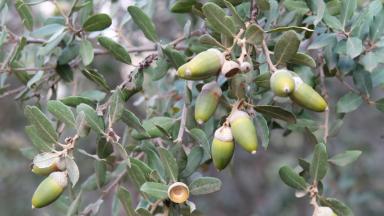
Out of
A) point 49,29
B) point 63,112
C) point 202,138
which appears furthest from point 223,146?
point 49,29

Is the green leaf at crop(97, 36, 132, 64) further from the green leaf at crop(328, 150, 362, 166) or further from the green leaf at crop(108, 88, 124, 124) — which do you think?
the green leaf at crop(328, 150, 362, 166)

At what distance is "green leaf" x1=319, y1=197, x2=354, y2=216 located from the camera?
918 mm

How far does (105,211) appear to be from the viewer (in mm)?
3518

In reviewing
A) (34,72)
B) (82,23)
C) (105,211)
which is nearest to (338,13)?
(82,23)

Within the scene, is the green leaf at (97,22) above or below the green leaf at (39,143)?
above

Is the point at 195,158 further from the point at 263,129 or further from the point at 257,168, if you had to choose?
the point at 257,168

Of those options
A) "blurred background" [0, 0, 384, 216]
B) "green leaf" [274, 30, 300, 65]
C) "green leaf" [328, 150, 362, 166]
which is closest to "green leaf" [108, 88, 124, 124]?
"green leaf" [274, 30, 300, 65]

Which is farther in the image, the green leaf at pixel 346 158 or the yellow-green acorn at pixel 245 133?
the green leaf at pixel 346 158

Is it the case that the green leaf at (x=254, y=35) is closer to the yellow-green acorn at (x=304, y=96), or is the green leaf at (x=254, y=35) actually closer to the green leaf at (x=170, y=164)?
the yellow-green acorn at (x=304, y=96)

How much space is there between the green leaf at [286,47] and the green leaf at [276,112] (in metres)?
0.07

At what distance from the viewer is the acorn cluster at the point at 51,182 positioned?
2.67 ft

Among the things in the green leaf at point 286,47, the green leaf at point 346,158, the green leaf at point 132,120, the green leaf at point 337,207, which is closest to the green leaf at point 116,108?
the green leaf at point 132,120

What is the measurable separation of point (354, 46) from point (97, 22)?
0.46 metres

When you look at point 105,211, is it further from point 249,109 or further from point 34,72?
point 249,109
